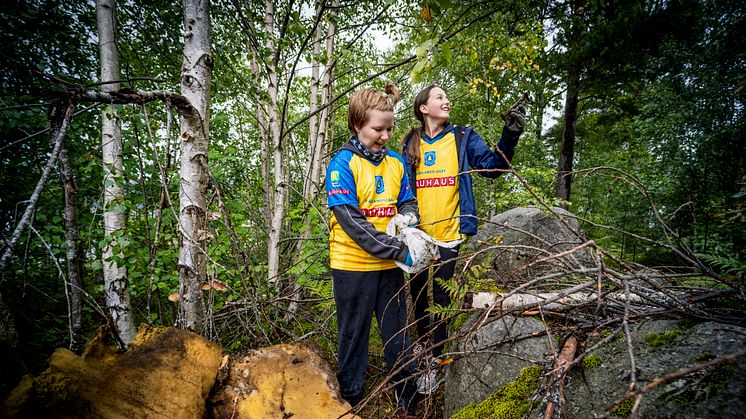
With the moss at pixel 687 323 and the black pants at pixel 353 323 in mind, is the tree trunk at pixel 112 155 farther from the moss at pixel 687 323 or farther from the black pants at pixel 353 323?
the moss at pixel 687 323

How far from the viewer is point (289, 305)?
3.72 m

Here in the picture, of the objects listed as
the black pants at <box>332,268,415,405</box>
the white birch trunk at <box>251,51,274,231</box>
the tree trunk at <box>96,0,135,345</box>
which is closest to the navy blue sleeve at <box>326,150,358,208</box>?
the black pants at <box>332,268,415,405</box>

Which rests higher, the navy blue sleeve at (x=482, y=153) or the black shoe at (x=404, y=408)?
the navy blue sleeve at (x=482, y=153)

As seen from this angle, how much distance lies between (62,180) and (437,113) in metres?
3.04

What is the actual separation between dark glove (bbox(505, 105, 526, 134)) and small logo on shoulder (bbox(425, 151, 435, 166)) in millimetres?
668

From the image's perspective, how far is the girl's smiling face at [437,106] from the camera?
2.58 metres

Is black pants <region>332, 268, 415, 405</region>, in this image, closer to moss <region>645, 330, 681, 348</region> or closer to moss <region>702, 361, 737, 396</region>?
moss <region>645, 330, 681, 348</region>

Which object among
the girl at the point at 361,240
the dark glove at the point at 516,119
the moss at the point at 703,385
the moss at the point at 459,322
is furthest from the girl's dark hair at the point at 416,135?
the moss at the point at 703,385

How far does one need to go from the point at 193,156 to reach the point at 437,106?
1.97 m

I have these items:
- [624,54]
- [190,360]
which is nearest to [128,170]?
[190,360]

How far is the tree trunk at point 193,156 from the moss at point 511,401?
5.84 ft

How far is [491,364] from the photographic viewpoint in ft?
6.10

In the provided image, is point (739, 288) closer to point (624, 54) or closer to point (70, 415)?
point (70, 415)

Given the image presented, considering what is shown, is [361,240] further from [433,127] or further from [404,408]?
[433,127]
